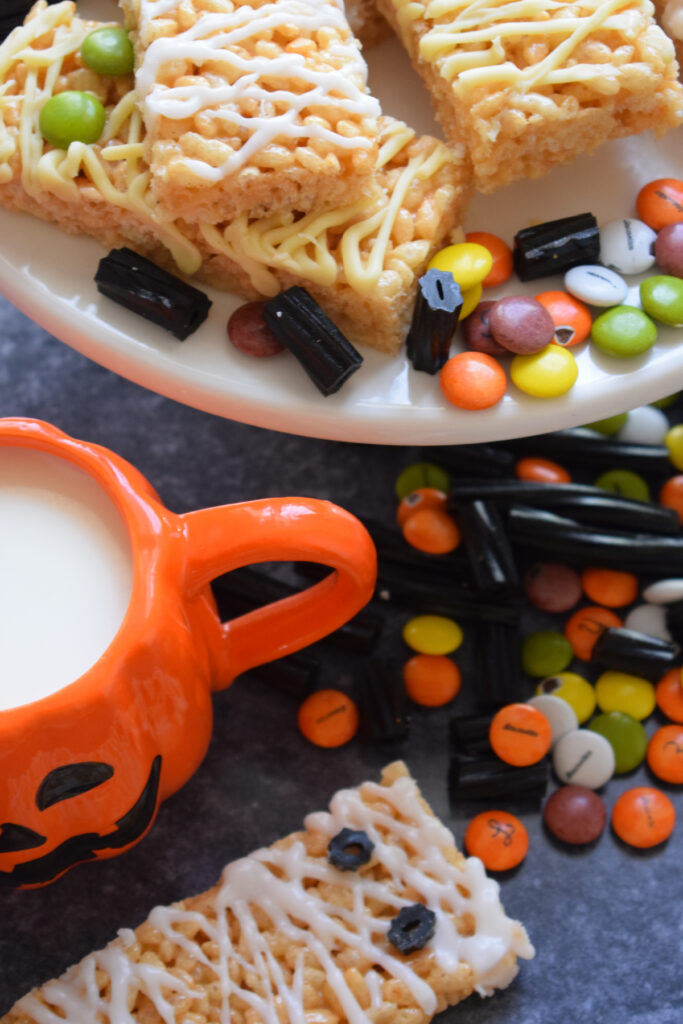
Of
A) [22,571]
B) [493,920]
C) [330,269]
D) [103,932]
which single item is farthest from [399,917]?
[330,269]

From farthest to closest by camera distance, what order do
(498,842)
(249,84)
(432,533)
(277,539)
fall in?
(432,533), (498,842), (249,84), (277,539)

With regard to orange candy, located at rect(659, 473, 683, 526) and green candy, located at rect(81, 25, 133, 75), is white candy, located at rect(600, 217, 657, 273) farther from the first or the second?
green candy, located at rect(81, 25, 133, 75)

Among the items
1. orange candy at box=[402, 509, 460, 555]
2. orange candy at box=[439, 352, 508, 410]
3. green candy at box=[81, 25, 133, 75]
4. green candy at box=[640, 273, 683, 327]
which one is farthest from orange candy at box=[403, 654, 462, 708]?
green candy at box=[81, 25, 133, 75]

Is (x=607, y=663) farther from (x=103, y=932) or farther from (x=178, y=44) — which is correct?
(x=178, y=44)

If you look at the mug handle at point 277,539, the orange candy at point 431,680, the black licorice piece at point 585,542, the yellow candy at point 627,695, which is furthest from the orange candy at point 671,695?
the mug handle at point 277,539

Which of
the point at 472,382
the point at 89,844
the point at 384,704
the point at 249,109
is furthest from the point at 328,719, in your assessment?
the point at 249,109

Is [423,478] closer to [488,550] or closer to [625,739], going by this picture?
[488,550]

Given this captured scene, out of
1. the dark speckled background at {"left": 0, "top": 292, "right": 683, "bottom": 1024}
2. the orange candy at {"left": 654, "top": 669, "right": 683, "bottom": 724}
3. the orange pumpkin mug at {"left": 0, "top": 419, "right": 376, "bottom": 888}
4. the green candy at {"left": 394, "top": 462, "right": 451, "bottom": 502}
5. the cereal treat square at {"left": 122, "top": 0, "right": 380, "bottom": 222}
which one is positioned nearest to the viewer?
the orange pumpkin mug at {"left": 0, "top": 419, "right": 376, "bottom": 888}
